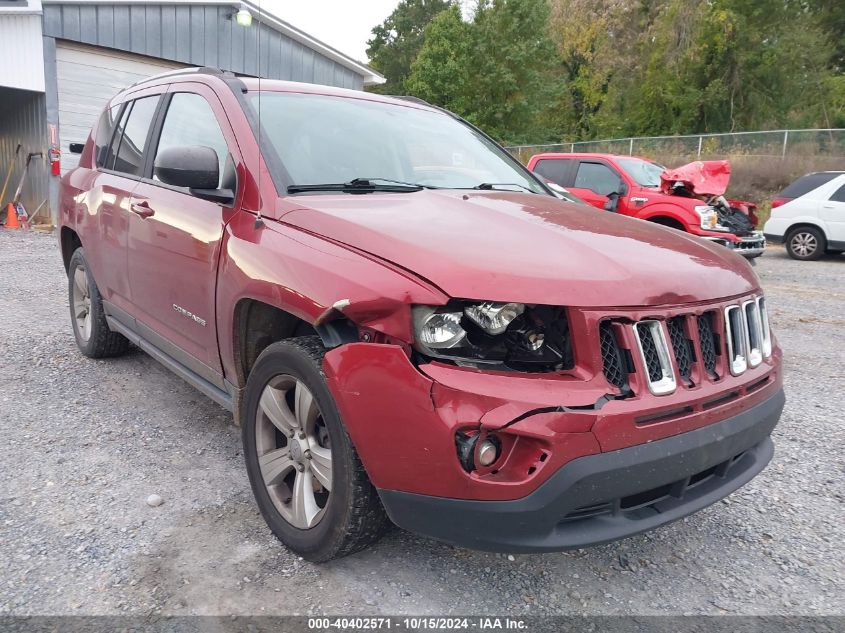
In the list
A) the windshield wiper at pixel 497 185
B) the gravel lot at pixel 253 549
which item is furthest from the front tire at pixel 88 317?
the windshield wiper at pixel 497 185

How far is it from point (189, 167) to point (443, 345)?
138cm

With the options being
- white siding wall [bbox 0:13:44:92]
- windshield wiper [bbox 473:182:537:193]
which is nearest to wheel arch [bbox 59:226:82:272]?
windshield wiper [bbox 473:182:537:193]

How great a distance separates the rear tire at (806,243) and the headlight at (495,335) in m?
12.0

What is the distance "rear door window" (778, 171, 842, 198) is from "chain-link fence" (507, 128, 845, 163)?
7.67 meters

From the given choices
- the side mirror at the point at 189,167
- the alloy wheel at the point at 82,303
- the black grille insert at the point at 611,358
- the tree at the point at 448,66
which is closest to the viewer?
the black grille insert at the point at 611,358

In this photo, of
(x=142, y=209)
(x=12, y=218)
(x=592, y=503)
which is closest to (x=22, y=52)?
(x=12, y=218)

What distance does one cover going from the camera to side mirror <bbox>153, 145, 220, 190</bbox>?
2.60m

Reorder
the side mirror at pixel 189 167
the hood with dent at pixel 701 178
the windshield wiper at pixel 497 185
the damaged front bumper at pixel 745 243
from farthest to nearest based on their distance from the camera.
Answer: the hood with dent at pixel 701 178 < the damaged front bumper at pixel 745 243 < the windshield wiper at pixel 497 185 < the side mirror at pixel 189 167

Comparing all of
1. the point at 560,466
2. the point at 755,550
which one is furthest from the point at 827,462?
the point at 560,466

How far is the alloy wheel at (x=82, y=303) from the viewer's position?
4566 mm

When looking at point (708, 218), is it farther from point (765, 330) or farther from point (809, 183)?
point (765, 330)

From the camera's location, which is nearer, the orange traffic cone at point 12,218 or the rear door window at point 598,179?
the rear door window at point 598,179

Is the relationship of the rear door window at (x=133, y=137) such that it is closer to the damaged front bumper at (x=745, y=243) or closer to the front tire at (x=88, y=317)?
the front tire at (x=88, y=317)

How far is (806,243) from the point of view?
12016 mm
